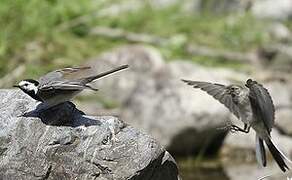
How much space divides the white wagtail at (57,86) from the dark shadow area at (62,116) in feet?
0.21

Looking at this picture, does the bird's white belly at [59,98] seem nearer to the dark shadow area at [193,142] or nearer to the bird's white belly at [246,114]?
the bird's white belly at [246,114]

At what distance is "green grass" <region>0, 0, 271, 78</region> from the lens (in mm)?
9086

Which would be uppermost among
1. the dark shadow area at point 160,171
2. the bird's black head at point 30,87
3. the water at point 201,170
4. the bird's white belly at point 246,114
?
the bird's black head at point 30,87

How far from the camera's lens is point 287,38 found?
41.8ft

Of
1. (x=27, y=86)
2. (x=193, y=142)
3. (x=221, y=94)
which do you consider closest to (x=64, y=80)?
(x=27, y=86)

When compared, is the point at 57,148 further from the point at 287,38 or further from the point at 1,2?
the point at 287,38

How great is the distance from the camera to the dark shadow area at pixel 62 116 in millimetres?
4117

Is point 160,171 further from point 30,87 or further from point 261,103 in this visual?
point 30,87

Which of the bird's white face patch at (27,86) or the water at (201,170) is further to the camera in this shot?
the water at (201,170)

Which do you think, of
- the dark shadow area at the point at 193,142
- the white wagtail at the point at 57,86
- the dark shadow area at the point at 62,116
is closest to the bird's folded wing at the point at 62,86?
the white wagtail at the point at 57,86

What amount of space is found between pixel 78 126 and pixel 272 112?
1.02 meters

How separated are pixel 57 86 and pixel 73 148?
1.00 feet

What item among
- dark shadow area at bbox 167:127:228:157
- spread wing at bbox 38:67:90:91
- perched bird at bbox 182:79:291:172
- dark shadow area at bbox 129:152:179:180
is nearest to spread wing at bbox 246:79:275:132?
perched bird at bbox 182:79:291:172

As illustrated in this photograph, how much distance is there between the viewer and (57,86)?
396 cm
